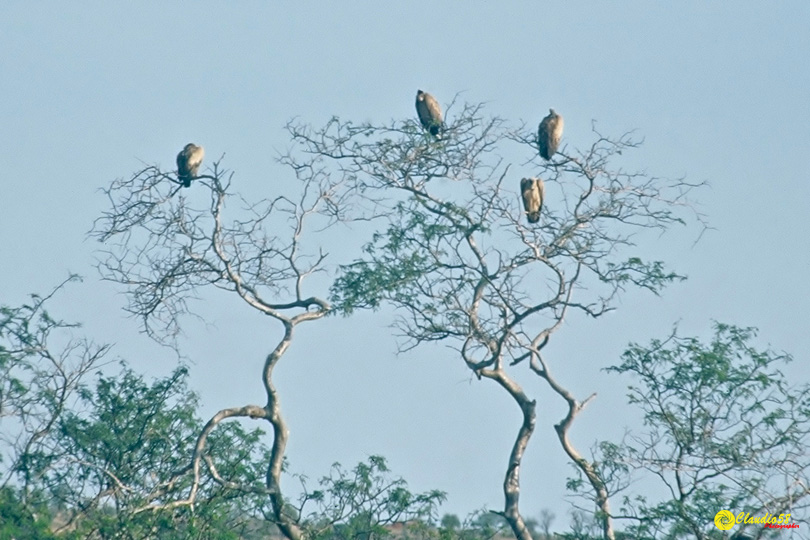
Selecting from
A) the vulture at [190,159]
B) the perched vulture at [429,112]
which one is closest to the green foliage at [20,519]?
the vulture at [190,159]

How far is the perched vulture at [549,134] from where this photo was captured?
14.5m

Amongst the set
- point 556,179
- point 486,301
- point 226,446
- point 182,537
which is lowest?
point 182,537

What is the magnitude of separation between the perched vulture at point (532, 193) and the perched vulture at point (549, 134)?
411 mm

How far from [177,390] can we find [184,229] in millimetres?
1791

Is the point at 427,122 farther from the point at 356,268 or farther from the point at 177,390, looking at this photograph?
the point at 177,390

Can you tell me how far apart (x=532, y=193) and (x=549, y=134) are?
2.29ft

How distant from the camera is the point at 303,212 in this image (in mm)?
14234

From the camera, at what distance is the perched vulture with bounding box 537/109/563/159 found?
1448 cm

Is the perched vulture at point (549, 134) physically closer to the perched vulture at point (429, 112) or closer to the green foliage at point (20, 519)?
the perched vulture at point (429, 112)

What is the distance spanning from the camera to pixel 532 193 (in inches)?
588

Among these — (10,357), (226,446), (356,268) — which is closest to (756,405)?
(356,268)

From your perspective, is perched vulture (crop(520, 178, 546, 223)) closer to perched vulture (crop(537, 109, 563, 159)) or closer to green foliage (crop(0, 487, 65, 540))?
perched vulture (crop(537, 109, 563, 159))

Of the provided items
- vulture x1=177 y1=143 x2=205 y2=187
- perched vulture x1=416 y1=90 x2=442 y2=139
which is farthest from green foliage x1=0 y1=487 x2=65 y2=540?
perched vulture x1=416 y1=90 x2=442 y2=139

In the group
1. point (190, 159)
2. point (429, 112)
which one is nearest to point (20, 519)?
point (190, 159)
